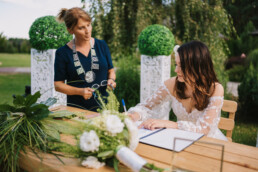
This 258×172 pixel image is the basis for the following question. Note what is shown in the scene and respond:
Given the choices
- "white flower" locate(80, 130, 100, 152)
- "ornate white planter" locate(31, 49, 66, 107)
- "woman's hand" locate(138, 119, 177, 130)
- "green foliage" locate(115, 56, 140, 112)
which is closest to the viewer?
"white flower" locate(80, 130, 100, 152)

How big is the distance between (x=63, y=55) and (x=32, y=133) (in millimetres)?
1119

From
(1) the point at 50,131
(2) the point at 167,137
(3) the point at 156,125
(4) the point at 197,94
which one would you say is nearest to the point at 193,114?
(4) the point at 197,94

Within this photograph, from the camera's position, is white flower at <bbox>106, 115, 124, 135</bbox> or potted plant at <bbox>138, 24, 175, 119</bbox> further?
potted plant at <bbox>138, 24, 175, 119</bbox>

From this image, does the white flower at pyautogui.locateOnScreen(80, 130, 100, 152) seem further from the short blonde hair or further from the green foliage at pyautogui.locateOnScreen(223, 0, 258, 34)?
the green foliage at pyautogui.locateOnScreen(223, 0, 258, 34)

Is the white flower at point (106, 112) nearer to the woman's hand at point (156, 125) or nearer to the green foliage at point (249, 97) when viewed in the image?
the woman's hand at point (156, 125)

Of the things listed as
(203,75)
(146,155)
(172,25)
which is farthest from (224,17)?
(146,155)

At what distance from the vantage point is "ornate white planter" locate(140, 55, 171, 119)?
147 inches

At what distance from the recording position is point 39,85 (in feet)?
13.5

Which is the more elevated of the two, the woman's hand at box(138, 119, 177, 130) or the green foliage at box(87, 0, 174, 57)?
the green foliage at box(87, 0, 174, 57)

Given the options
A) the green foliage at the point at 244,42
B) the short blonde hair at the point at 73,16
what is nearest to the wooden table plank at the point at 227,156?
the short blonde hair at the point at 73,16

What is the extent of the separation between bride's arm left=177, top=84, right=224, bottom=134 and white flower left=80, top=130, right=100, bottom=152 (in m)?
0.85

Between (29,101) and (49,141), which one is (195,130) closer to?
(49,141)

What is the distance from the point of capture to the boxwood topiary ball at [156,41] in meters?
3.54

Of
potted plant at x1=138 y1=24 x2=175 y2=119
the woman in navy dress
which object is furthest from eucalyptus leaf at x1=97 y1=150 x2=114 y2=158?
potted plant at x1=138 y1=24 x2=175 y2=119
